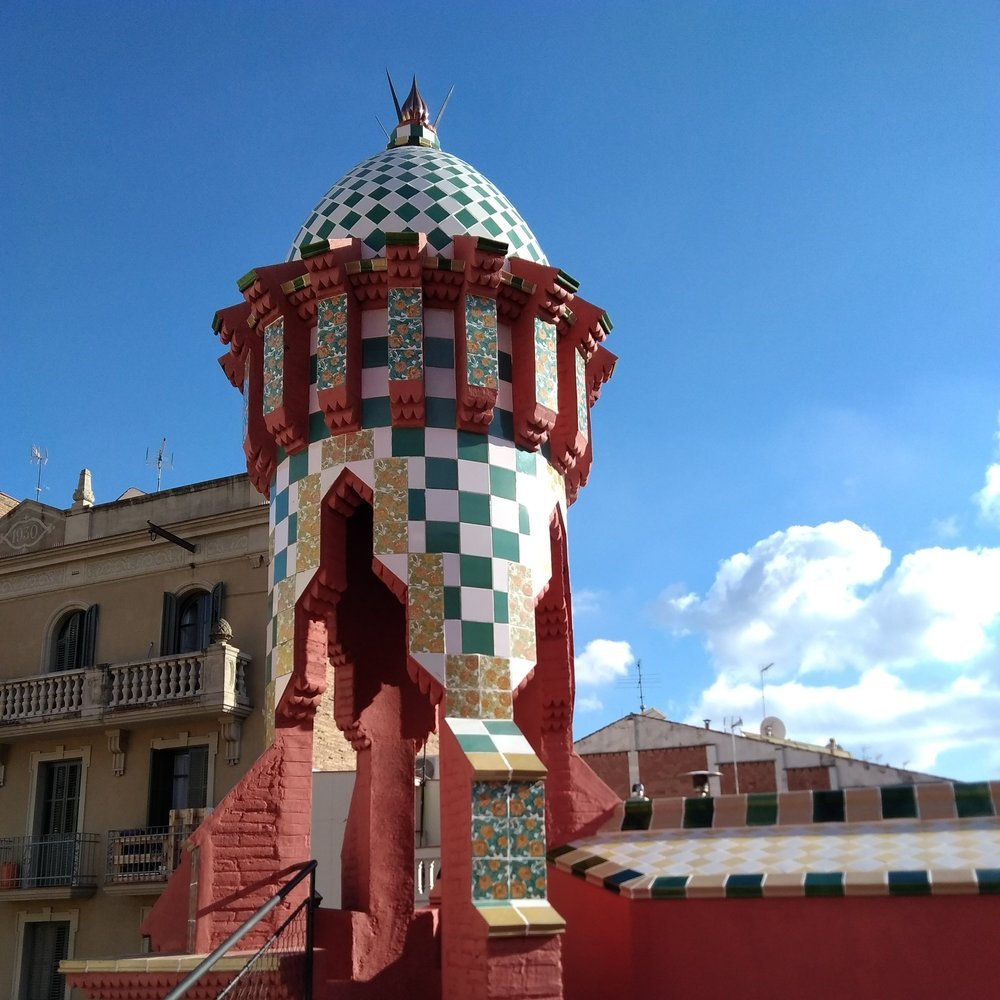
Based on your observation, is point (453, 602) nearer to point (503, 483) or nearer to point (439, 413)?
point (503, 483)

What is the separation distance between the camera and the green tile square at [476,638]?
354 inches

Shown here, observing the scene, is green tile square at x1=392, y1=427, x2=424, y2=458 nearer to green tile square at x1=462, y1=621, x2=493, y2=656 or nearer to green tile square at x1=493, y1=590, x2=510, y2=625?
green tile square at x1=493, y1=590, x2=510, y2=625

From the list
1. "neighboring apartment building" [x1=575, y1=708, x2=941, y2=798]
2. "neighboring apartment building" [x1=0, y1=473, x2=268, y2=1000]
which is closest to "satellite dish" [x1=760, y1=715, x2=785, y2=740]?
"neighboring apartment building" [x1=575, y1=708, x2=941, y2=798]

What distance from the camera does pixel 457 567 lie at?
9211mm

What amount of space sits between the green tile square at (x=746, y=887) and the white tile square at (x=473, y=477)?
342 cm

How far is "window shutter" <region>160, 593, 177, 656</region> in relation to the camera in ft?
74.0

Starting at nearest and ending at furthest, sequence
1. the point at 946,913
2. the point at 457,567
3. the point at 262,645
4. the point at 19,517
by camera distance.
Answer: the point at 946,913, the point at 457,567, the point at 262,645, the point at 19,517

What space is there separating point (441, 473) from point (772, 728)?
98.2ft

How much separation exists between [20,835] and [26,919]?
155cm

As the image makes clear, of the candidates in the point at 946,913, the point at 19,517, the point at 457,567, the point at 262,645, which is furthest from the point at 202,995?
the point at 19,517

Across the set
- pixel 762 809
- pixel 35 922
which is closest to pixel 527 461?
pixel 762 809

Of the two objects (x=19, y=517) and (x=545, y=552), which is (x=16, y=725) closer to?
(x=19, y=517)

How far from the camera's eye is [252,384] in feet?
34.7

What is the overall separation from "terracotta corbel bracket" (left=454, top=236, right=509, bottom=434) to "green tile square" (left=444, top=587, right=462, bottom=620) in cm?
135
